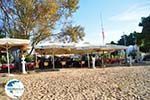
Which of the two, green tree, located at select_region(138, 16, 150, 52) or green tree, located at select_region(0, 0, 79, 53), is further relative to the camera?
green tree, located at select_region(138, 16, 150, 52)

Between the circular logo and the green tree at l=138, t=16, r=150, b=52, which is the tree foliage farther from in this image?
the circular logo

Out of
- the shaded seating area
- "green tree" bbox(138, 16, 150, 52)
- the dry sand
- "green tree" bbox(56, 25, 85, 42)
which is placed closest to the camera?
the dry sand

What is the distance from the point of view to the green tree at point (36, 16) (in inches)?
1304

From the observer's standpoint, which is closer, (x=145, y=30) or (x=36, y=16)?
(x=36, y=16)

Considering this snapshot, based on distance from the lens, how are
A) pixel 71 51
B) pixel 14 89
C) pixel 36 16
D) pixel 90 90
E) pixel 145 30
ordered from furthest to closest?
pixel 145 30
pixel 71 51
pixel 36 16
pixel 90 90
pixel 14 89

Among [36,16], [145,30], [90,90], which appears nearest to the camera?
[90,90]

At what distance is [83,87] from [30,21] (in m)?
18.1

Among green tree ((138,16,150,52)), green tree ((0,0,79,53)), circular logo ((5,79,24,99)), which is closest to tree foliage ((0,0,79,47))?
green tree ((0,0,79,53))

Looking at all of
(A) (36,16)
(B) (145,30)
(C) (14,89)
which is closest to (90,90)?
(C) (14,89)

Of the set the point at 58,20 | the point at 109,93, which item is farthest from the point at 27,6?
the point at 109,93

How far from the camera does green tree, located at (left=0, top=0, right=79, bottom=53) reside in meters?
33.1

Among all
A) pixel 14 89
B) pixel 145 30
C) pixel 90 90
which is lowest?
pixel 90 90

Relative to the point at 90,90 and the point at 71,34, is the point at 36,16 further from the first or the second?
the point at 90,90

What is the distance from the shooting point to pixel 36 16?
3369 cm
